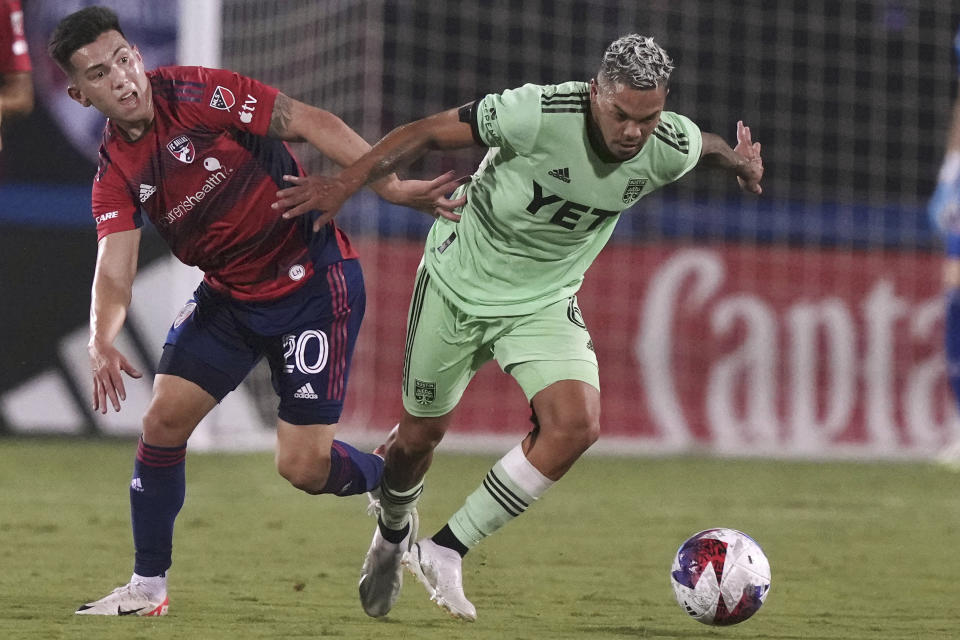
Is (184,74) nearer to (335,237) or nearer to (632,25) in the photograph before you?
(335,237)

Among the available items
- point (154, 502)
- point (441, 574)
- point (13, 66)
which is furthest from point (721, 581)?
point (13, 66)

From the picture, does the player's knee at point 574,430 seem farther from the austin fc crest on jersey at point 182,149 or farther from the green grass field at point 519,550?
the austin fc crest on jersey at point 182,149

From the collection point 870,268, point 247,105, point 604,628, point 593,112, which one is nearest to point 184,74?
point 247,105

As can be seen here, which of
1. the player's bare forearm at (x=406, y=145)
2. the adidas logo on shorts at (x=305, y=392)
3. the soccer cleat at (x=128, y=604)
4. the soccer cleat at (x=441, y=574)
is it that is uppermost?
the player's bare forearm at (x=406, y=145)

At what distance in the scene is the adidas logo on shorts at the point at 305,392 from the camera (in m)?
5.47

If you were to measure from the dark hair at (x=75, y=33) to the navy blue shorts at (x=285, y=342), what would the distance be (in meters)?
0.98

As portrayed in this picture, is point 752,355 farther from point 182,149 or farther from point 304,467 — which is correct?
point 182,149

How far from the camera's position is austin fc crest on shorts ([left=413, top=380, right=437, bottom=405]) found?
18.1 ft

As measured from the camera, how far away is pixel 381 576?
17.3 feet

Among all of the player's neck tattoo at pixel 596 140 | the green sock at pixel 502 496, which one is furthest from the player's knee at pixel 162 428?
the player's neck tattoo at pixel 596 140

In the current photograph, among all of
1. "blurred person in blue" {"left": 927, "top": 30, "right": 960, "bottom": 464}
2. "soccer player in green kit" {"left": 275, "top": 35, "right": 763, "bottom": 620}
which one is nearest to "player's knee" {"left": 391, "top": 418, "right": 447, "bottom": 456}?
"soccer player in green kit" {"left": 275, "top": 35, "right": 763, "bottom": 620}

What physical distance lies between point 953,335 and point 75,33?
783 centimetres

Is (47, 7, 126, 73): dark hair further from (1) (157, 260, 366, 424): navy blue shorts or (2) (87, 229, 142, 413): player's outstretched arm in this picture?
(1) (157, 260, 366, 424): navy blue shorts

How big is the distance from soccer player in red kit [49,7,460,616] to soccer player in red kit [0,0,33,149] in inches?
61.6
